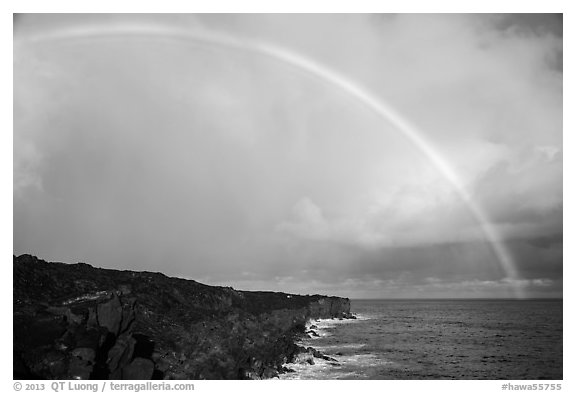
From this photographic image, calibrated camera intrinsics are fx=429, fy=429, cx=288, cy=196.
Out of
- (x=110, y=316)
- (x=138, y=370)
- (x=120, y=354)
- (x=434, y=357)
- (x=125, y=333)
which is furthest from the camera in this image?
(x=434, y=357)

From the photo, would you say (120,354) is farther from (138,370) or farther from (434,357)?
(434,357)

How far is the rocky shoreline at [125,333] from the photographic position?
28014 mm

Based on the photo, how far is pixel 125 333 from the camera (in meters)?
32.5

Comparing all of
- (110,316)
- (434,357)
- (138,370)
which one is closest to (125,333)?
(110,316)

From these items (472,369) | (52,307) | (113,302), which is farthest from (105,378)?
(472,369)

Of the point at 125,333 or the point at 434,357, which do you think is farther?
the point at 434,357

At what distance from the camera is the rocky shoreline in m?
28.0

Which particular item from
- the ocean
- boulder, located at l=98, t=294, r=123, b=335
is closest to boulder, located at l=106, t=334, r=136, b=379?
boulder, located at l=98, t=294, r=123, b=335

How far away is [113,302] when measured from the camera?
32719 mm

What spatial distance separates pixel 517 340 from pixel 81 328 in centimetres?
7324

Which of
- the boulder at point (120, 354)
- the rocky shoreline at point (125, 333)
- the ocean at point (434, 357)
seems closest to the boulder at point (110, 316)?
the rocky shoreline at point (125, 333)

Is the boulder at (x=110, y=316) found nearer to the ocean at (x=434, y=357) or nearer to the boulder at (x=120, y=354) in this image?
→ the boulder at (x=120, y=354)

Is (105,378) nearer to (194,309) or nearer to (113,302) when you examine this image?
(113,302)

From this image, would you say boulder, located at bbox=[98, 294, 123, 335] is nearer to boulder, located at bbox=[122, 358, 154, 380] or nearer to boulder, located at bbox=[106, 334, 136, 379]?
boulder, located at bbox=[106, 334, 136, 379]
